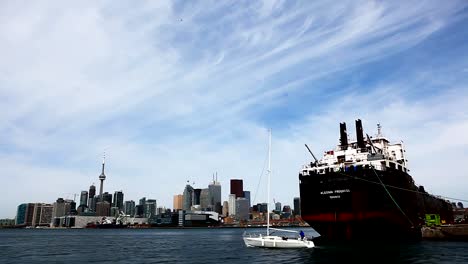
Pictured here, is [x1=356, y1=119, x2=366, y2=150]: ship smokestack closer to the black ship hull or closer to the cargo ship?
the cargo ship

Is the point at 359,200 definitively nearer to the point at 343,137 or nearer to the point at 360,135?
the point at 360,135

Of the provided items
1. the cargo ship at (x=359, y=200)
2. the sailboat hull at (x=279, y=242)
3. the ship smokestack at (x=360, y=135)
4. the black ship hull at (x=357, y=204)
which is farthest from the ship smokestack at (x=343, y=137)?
the sailboat hull at (x=279, y=242)

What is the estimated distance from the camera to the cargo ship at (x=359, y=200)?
47594mm

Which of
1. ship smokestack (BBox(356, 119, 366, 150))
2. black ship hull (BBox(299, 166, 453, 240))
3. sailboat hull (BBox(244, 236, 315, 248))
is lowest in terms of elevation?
sailboat hull (BBox(244, 236, 315, 248))

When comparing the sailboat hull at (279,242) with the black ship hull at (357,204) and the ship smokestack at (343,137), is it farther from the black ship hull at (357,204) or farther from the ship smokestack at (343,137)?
the ship smokestack at (343,137)

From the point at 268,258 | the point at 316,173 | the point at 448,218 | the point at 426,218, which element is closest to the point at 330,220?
the point at 316,173

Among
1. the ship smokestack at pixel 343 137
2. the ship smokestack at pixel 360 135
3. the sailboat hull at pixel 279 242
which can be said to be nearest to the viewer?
the sailboat hull at pixel 279 242

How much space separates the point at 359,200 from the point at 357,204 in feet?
1.99

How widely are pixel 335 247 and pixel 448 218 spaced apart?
69.1 m

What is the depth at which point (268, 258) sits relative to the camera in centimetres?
3872

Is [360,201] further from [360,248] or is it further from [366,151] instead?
[366,151]

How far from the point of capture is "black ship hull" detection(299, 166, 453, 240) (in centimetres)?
4753

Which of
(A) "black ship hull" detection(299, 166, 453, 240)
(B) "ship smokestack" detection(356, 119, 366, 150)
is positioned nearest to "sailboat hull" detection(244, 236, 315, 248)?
(A) "black ship hull" detection(299, 166, 453, 240)

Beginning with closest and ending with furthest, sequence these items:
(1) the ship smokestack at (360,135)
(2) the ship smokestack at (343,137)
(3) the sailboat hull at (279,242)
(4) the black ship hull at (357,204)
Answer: (3) the sailboat hull at (279,242) → (4) the black ship hull at (357,204) → (1) the ship smokestack at (360,135) → (2) the ship smokestack at (343,137)
